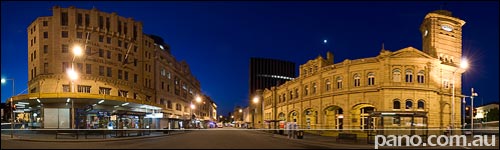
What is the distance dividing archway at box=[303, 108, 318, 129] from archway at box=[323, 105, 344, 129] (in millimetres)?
2895

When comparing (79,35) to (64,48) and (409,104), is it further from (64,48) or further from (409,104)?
(409,104)

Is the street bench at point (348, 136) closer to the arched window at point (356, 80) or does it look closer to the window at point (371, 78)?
the window at point (371, 78)

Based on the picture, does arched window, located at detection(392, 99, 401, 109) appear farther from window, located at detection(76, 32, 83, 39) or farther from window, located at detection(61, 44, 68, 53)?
window, located at detection(61, 44, 68, 53)

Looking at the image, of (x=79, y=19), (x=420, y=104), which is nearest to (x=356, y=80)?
(x=420, y=104)

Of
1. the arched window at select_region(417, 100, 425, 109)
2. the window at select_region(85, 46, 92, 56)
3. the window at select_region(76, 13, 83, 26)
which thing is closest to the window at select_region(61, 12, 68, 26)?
the window at select_region(76, 13, 83, 26)

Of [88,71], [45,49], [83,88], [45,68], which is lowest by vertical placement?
[83,88]

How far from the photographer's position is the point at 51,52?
5103cm

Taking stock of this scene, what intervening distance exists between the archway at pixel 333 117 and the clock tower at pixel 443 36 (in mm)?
13302

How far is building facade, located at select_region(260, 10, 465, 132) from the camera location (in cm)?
3959

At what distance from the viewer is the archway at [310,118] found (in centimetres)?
5288

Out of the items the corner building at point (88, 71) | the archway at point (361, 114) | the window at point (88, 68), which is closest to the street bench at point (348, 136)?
the archway at point (361, 114)

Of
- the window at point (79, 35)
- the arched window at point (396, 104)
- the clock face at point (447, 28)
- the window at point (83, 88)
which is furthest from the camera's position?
the window at point (79, 35)

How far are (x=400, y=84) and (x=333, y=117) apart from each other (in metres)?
12.1

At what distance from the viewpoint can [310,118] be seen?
56.8m
